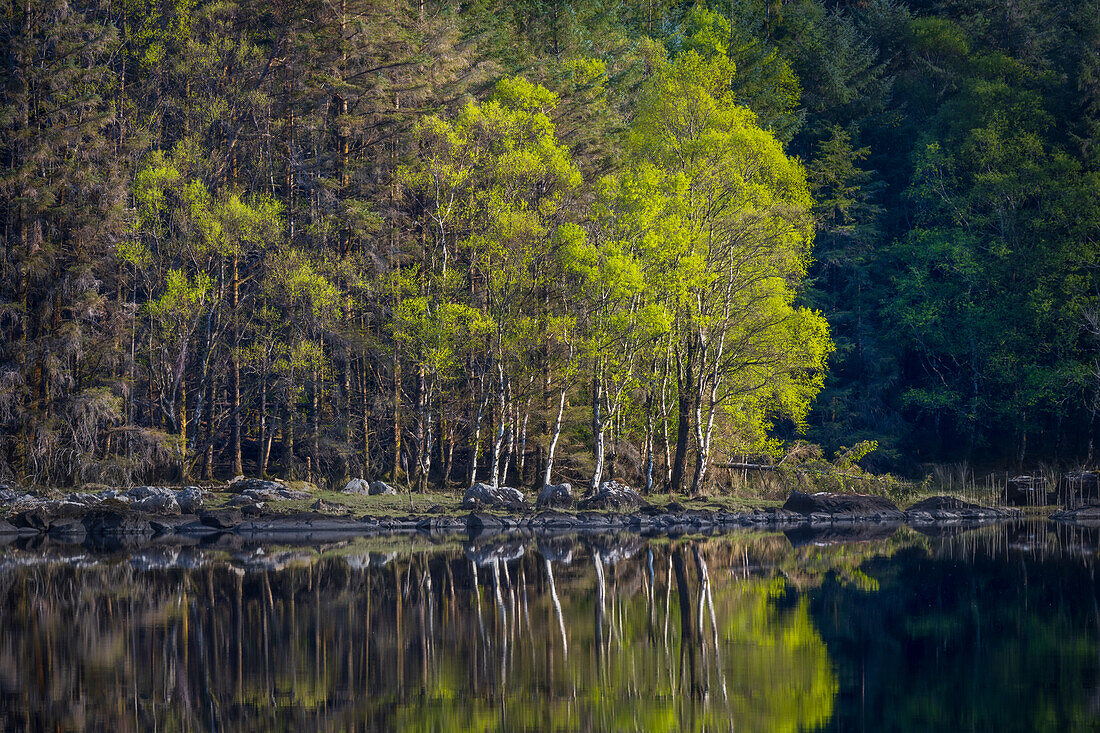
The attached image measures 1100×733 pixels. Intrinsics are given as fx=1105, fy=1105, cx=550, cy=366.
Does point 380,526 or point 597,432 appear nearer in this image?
point 380,526

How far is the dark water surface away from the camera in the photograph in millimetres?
10922

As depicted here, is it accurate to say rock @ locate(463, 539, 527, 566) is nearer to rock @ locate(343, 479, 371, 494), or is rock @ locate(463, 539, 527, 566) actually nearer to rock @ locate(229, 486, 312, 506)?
rock @ locate(343, 479, 371, 494)

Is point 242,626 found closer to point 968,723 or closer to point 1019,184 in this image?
point 968,723

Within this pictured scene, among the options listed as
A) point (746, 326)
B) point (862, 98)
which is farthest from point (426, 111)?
point (862, 98)

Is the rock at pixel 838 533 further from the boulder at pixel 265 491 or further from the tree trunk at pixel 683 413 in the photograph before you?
the boulder at pixel 265 491

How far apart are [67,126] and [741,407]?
962 inches

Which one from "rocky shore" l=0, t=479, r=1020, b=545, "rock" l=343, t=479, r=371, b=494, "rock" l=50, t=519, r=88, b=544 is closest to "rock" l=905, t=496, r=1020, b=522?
"rocky shore" l=0, t=479, r=1020, b=545

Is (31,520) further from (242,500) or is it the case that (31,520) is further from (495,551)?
(495,551)

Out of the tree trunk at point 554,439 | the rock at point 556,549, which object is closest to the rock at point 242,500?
the tree trunk at point 554,439

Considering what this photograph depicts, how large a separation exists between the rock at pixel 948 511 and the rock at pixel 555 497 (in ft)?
34.6

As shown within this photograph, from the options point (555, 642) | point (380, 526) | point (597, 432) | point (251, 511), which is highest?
point (597, 432)

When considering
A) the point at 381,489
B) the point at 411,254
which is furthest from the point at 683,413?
the point at 411,254

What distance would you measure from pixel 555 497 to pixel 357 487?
249 inches

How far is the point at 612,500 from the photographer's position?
33.6 m
